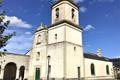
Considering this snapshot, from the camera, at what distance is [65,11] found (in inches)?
982

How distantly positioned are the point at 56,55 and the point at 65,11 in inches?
297

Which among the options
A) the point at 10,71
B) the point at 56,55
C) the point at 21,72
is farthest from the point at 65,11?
the point at 10,71

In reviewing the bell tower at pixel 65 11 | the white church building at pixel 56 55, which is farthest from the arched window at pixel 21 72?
the bell tower at pixel 65 11

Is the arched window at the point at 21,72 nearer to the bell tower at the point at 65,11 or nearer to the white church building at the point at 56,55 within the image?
the white church building at the point at 56,55

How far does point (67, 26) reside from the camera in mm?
24094

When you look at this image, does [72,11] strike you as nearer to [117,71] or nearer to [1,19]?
[1,19]

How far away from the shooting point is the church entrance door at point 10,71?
86.8 feet

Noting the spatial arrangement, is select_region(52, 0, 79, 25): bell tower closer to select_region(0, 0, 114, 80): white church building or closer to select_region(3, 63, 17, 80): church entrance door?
select_region(0, 0, 114, 80): white church building

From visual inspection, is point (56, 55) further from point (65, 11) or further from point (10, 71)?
point (10, 71)

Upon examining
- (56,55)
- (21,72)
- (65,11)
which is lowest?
(21,72)

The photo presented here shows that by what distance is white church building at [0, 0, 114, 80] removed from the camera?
2280 centimetres

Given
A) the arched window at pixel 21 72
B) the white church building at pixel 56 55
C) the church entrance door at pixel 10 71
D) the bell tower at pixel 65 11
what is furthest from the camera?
the arched window at pixel 21 72

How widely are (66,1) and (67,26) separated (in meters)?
4.64

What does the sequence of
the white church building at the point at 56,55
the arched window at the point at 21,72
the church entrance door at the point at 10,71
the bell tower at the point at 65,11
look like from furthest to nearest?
the arched window at the point at 21,72 → the church entrance door at the point at 10,71 → the bell tower at the point at 65,11 → the white church building at the point at 56,55
